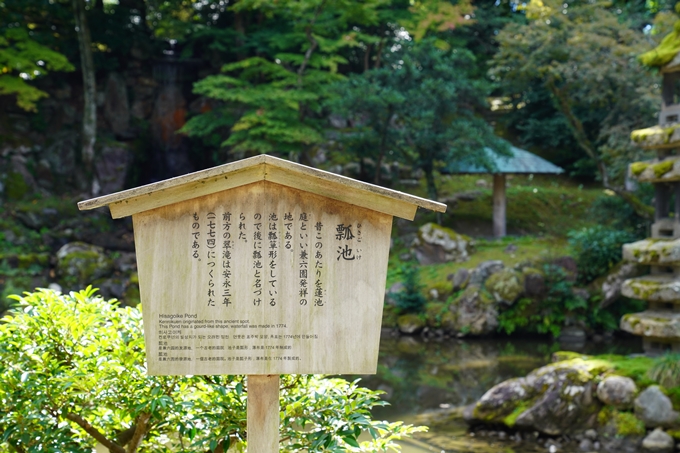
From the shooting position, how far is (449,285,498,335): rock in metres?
15.3

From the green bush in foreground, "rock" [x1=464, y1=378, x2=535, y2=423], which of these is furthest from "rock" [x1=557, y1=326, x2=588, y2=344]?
the green bush in foreground

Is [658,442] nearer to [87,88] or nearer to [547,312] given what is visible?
[547,312]

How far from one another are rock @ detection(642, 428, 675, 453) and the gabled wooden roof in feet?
19.9

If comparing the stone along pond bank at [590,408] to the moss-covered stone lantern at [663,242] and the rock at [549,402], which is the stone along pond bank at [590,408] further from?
the moss-covered stone lantern at [663,242]

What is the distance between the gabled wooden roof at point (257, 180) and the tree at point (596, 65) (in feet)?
41.2

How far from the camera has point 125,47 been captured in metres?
22.0

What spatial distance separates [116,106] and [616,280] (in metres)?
15.9

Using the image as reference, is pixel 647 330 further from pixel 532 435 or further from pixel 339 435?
pixel 339 435

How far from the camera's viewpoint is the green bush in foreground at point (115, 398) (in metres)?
3.94

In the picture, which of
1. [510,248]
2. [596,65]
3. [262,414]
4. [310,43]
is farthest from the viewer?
[310,43]

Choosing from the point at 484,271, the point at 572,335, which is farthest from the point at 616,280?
the point at 484,271

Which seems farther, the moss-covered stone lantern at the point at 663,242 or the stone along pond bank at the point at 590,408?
the moss-covered stone lantern at the point at 663,242

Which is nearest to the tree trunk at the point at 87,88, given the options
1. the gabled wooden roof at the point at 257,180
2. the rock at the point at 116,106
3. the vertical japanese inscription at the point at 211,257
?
the rock at the point at 116,106

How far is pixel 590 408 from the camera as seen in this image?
344 inches
